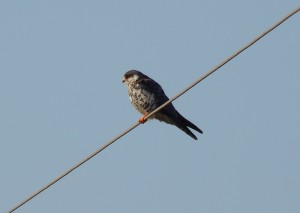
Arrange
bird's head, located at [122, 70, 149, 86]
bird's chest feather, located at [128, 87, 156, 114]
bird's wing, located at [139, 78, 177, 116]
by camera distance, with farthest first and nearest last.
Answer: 1. bird's head, located at [122, 70, 149, 86]
2. bird's wing, located at [139, 78, 177, 116]
3. bird's chest feather, located at [128, 87, 156, 114]

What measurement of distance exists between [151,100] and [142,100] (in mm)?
125

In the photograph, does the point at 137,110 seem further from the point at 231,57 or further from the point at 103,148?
the point at 231,57

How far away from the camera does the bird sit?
499 inches

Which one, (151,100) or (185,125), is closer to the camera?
(151,100)

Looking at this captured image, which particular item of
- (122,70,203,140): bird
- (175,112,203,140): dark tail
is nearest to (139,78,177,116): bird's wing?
(122,70,203,140): bird

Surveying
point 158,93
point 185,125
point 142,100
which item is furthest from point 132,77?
point 185,125

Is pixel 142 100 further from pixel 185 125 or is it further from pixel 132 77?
pixel 185 125

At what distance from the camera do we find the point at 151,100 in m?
12.7

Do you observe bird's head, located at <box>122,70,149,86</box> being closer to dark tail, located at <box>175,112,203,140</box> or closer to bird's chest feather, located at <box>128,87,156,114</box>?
bird's chest feather, located at <box>128,87,156,114</box>

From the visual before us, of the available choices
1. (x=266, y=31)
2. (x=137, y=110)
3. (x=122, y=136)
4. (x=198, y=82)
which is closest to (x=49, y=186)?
(x=122, y=136)

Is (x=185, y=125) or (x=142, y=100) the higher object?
(x=142, y=100)

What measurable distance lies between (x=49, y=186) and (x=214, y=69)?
70.9 inches

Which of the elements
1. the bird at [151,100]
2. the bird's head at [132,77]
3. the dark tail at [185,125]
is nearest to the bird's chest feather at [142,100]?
the bird at [151,100]

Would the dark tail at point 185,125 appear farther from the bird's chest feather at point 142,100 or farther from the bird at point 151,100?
the bird's chest feather at point 142,100
